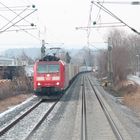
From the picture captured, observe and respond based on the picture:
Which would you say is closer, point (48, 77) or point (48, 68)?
point (48, 77)

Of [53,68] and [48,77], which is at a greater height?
[53,68]

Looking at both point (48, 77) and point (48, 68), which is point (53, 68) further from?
point (48, 77)

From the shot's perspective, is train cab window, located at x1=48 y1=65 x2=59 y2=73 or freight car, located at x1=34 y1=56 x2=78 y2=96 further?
train cab window, located at x1=48 y1=65 x2=59 y2=73

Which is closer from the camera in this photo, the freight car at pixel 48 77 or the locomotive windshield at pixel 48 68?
the freight car at pixel 48 77

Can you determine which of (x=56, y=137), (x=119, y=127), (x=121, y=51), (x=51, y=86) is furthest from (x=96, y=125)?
(x=121, y=51)

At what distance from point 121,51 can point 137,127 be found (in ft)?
190

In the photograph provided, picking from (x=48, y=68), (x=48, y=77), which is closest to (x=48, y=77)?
(x=48, y=77)

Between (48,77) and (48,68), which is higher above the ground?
(48,68)

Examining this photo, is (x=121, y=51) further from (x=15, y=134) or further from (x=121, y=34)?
(x=15, y=134)

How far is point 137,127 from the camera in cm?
1802

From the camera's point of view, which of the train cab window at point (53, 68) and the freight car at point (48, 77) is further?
the train cab window at point (53, 68)

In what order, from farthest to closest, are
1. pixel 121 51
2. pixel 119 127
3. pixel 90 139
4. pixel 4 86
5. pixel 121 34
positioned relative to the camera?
pixel 121 34 < pixel 121 51 < pixel 4 86 < pixel 119 127 < pixel 90 139

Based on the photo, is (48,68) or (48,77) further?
(48,68)

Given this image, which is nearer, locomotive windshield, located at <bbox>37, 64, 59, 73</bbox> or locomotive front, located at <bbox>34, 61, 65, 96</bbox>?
locomotive front, located at <bbox>34, 61, 65, 96</bbox>
